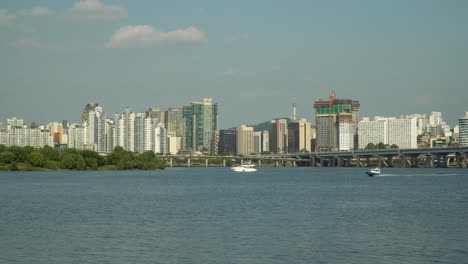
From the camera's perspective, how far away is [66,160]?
13838 cm

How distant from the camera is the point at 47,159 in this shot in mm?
138250

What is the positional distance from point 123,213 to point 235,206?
8.29 meters

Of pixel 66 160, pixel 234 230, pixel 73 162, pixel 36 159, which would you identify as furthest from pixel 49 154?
pixel 234 230

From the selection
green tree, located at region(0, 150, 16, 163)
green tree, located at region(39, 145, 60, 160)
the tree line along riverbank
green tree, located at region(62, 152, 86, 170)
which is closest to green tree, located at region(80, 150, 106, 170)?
the tree line along riverbank

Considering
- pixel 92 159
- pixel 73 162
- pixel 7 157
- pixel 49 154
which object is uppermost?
pixel 49 154

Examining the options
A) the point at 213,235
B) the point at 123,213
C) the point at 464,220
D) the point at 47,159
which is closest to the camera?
the point at 213,235

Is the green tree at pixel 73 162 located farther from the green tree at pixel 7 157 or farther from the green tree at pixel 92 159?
the green tree at pixel 7 157

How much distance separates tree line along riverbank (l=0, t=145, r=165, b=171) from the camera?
133 m

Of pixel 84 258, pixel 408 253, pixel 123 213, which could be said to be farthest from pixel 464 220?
pixel 84 258

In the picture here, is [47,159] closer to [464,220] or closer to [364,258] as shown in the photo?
[464,220]

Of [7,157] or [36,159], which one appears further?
[36,159]

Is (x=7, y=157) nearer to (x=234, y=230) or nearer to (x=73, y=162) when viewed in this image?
(x=73, y=162)

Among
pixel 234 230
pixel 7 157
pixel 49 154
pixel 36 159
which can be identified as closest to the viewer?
pixel 234 230

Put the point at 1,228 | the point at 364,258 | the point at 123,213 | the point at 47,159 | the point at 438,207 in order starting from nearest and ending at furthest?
the point at 364,258 → the point at 1,228 → the point at 123,213 → the point at 438,207 → the point at 47,159
